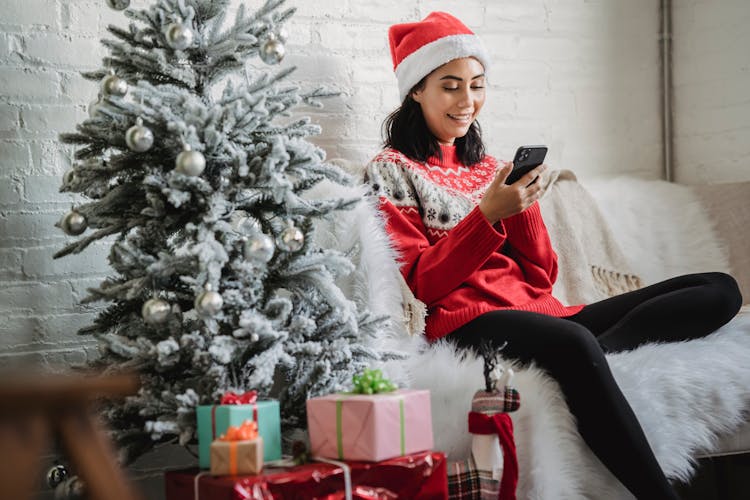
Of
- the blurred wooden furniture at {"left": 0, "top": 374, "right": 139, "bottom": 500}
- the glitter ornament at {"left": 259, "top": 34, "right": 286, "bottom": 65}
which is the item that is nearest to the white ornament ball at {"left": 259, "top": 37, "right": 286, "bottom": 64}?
the glitter ornament at {"left": 259, "top": 34, "right": 286, "bottom": 65}

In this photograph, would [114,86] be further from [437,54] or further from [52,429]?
[437,54]

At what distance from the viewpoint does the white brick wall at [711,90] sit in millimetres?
2729

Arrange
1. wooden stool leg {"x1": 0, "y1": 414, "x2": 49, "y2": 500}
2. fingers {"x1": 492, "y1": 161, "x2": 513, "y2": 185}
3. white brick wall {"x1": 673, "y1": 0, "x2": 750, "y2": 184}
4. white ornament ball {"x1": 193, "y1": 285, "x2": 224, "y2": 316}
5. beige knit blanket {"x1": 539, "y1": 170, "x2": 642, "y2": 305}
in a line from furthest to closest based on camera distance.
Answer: white brick wall {"x1": 673, "y1": 0, "x2": 750, "y2": 184} → beige knit blanket {"x1": 539, "y1": 170, "x2": 642, "y2": 305} → fingers {"x1": 492, "y1": 161, "x2": 513, "y2": 185} → white ornament ball {"x1": 193, "y1": 285, "x2": 224, "y2": 316} → wooden stool leg {"x1": 0, "y1": 414, "x2": 49, "y2": 500}

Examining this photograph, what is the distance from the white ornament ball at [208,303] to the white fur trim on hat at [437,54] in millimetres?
923

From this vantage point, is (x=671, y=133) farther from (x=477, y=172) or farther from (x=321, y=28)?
(x=321, y=28)

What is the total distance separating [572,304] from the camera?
230 cm

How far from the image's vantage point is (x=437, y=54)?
6.70ft

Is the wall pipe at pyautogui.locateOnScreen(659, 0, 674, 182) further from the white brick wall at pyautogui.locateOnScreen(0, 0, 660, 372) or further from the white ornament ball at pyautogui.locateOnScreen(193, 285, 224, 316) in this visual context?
the white ornament ball at pyautogui.locateOnScreen(193, 285, 224, 316)

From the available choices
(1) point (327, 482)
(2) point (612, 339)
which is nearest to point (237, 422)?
(1) point (327, 482)

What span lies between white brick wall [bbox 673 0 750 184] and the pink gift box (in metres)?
1.83

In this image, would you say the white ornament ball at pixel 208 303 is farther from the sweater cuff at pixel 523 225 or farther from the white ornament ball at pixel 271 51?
the sweater cuff at pixel 523 225

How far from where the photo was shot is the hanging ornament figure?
4.84ft

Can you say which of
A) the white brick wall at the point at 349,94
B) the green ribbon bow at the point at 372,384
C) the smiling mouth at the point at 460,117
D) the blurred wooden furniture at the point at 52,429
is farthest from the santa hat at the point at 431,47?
the blurred wooden furniture at the point at 52,429

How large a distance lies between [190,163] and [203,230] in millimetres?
127
